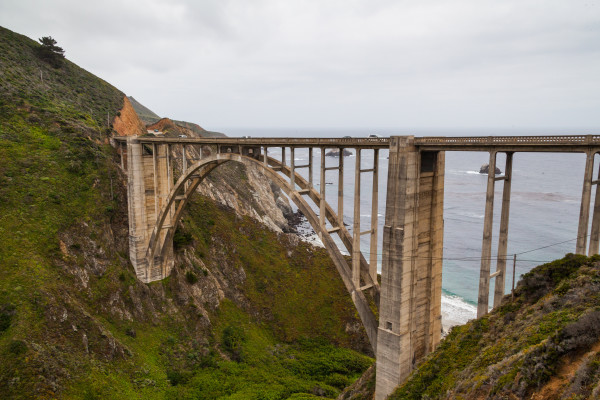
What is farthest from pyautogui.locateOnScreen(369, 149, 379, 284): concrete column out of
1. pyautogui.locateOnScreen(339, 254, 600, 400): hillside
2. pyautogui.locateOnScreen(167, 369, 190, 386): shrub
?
pyautogui.locateOnScreen(167, 369, 190, 386): shrub

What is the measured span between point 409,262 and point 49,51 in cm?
5351

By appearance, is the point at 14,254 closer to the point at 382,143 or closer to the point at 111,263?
the point at 111,263

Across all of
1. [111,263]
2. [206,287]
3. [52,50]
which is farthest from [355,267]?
[52,50]

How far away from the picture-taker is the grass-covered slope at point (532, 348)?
877cm

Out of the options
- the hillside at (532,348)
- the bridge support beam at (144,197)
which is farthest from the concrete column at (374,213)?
the bridge support beam at (144,197)

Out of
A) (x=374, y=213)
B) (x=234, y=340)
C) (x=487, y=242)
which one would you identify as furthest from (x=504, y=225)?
(x=234, y=340)

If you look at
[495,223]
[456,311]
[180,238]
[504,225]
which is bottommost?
[456,311]

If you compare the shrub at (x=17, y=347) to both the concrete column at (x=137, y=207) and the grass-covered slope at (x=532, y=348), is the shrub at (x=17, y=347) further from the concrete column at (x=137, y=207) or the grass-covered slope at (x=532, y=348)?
the grass-covered slope at (x=532, y=348)

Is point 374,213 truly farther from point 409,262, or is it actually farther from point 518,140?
point 518,140

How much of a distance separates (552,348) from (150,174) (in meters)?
28.4

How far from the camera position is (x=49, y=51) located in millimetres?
49344

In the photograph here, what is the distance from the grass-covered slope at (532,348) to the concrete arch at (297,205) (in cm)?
377

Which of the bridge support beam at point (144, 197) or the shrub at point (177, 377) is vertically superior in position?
the bridge support beam at point (144, 197)

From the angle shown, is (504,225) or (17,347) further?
(17,347)
